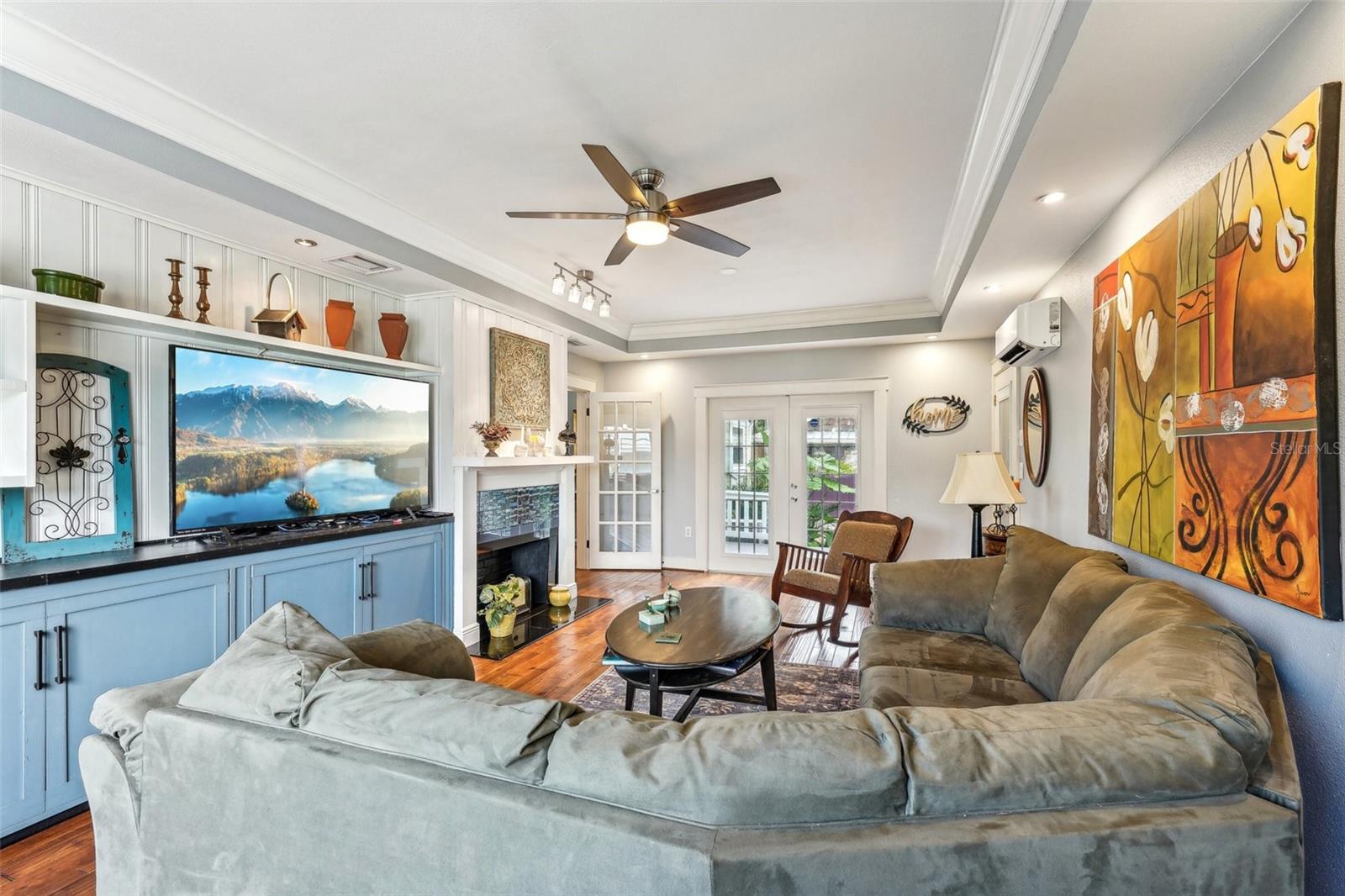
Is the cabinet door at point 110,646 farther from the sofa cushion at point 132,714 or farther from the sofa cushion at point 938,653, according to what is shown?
the sofa cushion at point 938,653

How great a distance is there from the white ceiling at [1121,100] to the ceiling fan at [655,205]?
95 centimetres

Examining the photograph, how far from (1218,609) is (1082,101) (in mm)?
1457

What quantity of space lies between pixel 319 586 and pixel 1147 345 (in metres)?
3.66

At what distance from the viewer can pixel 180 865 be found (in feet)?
3.82

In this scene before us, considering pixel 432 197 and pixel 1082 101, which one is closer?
pixel 1082 101

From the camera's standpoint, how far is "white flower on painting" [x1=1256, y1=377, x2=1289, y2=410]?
4.22 feet

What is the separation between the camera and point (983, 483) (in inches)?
130

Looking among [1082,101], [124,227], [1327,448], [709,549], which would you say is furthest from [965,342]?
[124,227]

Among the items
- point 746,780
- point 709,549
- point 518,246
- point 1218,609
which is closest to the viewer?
point 746,780

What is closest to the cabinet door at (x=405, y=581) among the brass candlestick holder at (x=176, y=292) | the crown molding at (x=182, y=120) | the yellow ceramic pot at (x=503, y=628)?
the yellow ceramic pot at (x=503, y=628)

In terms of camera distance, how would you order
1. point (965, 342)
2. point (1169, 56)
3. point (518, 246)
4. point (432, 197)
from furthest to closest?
point (965, 342) < point (518, 246) < point (432, 197) < point (1169, 56)

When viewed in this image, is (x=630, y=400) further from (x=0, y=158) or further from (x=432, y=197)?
(x=0, y=158)

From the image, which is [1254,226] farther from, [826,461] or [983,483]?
[826,461]

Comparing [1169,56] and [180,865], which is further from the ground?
[1169,56]
